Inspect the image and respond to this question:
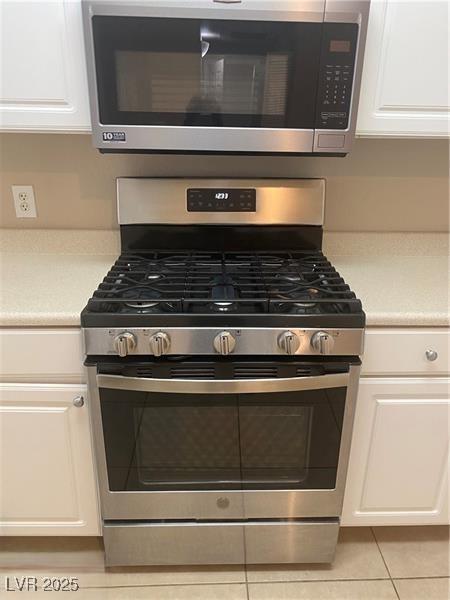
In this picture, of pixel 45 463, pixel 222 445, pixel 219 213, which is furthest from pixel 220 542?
pixel 219 213

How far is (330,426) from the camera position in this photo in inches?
45.8

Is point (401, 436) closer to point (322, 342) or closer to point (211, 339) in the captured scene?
point (322, 342)

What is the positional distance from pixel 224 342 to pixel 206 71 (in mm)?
728

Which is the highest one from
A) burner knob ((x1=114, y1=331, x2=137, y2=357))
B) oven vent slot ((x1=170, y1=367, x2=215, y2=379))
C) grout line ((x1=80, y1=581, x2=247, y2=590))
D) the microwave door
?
the microwave door

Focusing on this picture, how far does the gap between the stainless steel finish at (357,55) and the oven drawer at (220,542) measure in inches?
44.2

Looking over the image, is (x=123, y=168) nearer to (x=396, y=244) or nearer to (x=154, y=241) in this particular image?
(x=154, y=241)

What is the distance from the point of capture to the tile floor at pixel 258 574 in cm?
132

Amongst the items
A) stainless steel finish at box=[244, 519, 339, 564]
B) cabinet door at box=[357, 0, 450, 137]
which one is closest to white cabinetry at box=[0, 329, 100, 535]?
stainless steel finish at box=[244, 519, 339, 564]

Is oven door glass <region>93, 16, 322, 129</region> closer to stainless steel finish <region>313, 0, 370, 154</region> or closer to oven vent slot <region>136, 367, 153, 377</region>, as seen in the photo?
stainless steel finish <region>313, 0, 370, 154</region>

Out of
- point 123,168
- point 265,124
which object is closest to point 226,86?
point 265,124

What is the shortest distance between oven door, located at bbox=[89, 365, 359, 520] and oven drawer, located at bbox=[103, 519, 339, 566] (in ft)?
0.14

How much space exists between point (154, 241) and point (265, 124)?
1.80 feet

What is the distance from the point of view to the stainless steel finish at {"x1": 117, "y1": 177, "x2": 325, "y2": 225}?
1444mm

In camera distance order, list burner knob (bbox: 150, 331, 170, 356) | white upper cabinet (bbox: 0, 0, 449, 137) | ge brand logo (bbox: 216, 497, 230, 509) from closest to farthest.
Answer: burner knob (bbox: 150, 331, 170, 356) < white upper cabinet (bbox: 0, 0, 449, 137) < ge brand logo (bbox: 216, 497, 230, 509)
